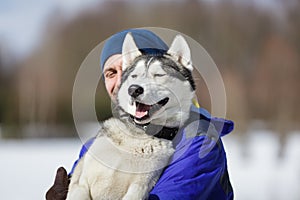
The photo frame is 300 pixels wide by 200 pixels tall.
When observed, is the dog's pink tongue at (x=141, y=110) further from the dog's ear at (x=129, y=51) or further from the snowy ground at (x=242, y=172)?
the snowy ground at (x=242, y=172)

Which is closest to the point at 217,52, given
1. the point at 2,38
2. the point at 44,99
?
the point at 44,99

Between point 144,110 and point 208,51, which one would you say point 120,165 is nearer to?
point 144,110

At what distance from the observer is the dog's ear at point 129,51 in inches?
103

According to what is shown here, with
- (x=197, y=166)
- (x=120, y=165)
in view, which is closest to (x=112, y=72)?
(x=120, y=165)

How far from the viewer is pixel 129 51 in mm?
2617

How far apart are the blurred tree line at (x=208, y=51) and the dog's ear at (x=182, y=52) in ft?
46.0

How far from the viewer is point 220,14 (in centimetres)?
2480

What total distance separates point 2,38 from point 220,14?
12.2 metres

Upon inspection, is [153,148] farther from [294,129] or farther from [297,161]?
[294,129]

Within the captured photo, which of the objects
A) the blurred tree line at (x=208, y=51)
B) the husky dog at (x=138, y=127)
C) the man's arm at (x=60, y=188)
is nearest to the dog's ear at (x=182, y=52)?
the husky dog at (x=138, y=127)

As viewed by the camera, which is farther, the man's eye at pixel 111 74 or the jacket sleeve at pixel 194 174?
the man's eye at pixel 111 74

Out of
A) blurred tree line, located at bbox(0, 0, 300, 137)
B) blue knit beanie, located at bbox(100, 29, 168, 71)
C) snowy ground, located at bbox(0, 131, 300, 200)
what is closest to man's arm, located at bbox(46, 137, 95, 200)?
blue knit beanie, located at bbox(100, 29, 168, 71)

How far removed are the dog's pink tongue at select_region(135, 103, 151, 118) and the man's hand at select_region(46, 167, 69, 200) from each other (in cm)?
41

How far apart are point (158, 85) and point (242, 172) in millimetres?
7950
